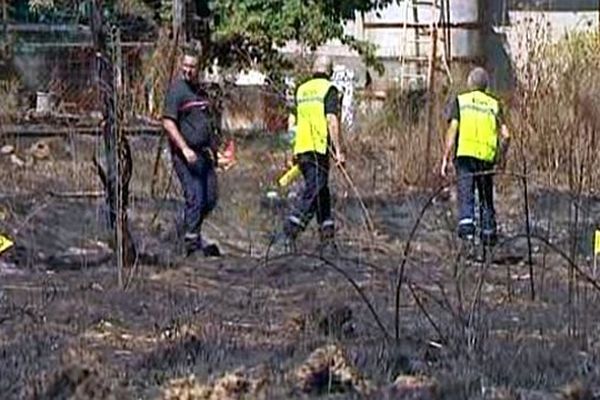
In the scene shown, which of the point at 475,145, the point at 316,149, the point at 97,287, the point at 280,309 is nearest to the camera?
the point at 280,309

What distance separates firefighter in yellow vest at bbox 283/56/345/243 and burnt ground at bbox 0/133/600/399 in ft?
0.89

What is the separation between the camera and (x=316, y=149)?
13859 mm

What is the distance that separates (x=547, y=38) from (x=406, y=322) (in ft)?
37.2

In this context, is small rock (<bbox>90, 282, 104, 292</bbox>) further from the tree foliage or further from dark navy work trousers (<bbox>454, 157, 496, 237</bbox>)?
the tree foliage

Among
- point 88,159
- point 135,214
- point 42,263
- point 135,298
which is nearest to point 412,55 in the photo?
point 88,159

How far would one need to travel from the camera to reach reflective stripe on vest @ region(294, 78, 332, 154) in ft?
45.5

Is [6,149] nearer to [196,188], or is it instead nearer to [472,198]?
[196,188]

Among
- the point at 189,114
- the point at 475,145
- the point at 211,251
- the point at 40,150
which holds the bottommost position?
the point at 40,150

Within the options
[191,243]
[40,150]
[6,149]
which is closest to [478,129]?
[191,243]

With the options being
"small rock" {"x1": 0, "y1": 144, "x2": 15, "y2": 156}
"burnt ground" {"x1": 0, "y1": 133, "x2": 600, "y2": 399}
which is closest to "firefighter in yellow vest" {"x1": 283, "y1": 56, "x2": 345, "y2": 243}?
"burnt ground" {"x1": 0, "y1": 133, "x2": 600, "y2": 399}

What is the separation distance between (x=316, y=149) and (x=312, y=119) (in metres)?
0.27

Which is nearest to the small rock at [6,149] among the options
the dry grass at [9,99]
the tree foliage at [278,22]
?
the dry grass at [9,99]

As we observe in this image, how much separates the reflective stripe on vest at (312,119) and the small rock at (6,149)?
7017mm

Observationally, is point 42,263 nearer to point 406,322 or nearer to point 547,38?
point 406,322
